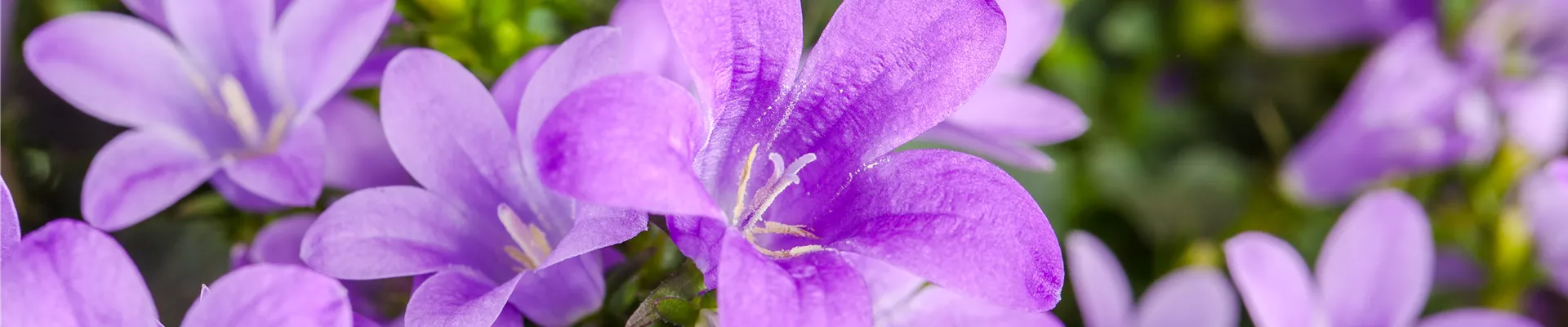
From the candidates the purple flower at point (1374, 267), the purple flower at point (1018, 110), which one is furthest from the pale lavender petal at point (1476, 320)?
the purple flower at point (1018, 110)

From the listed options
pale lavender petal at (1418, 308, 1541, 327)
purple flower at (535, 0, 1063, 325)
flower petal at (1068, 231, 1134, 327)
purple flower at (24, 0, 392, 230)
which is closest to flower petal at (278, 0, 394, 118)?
purple flower at (24, 0, 392, 230)

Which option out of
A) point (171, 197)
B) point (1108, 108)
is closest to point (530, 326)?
point (171, 197)

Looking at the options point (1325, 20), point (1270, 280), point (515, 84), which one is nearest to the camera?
point (515, 84)

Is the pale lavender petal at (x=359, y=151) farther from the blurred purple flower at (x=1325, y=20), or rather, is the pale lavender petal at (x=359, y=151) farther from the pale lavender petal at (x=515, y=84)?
the blurred purple flower at (x=1325, y=20)

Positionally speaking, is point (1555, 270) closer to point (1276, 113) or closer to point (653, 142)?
point (1276, 113)

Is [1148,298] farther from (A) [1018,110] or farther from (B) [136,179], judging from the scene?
(B) [136,179]

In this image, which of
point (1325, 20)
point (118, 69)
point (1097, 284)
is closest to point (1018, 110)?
point (1097, 284)
